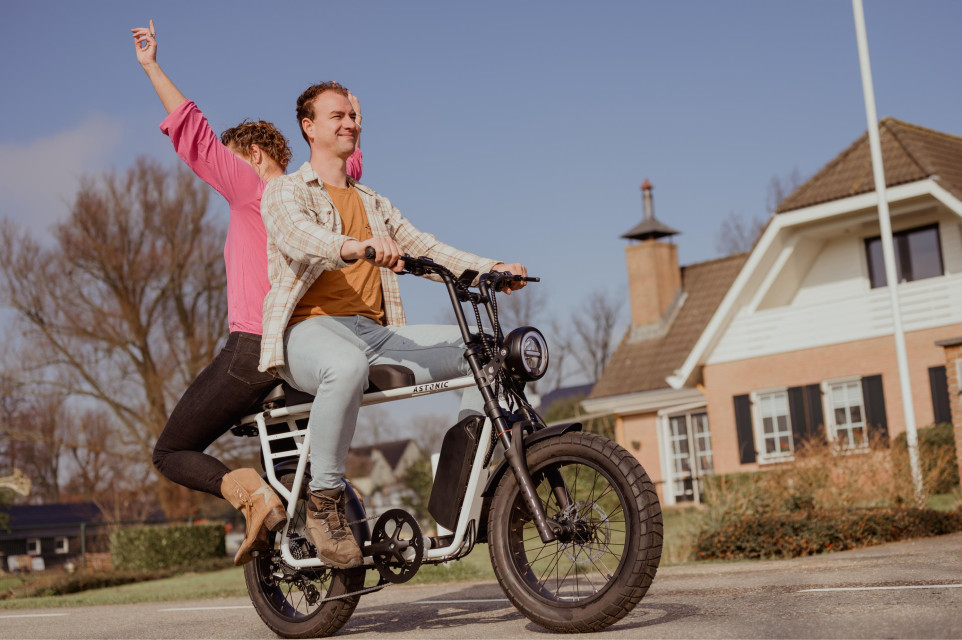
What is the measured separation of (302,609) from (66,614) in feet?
8.76

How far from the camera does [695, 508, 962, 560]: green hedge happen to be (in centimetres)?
938

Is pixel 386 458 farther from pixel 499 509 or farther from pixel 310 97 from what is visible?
pixel 499 509

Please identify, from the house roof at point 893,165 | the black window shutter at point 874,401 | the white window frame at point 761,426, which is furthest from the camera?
the white window frame at point 761,426

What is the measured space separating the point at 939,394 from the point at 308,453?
64.0ft

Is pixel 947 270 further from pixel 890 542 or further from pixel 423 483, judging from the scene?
pixel 890 542

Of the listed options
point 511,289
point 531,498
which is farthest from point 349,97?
point 531,498

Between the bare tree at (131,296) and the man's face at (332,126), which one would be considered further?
the bare tree at (131,296)

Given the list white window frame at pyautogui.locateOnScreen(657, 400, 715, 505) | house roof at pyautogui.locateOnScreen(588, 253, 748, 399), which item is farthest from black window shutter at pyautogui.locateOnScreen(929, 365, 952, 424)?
white window frame at pyautogui.locateOnScreen(657, 400, 715, 505)

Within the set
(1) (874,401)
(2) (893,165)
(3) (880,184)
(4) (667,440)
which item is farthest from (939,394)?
(4) (667,440)

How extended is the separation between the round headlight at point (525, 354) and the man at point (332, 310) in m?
0.31

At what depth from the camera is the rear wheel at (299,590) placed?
180 inches

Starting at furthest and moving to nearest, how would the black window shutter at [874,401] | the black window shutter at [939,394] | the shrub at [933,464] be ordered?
the black window shutter at [874,401]
the black window shutter at [939,394]
the shrub at [933,464]

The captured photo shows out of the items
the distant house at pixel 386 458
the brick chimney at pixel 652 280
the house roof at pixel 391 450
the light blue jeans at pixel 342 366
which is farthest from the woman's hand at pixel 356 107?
the house roof at pixel 391 450

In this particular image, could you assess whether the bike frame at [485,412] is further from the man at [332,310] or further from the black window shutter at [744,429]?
the black window shutter at [744,429]
